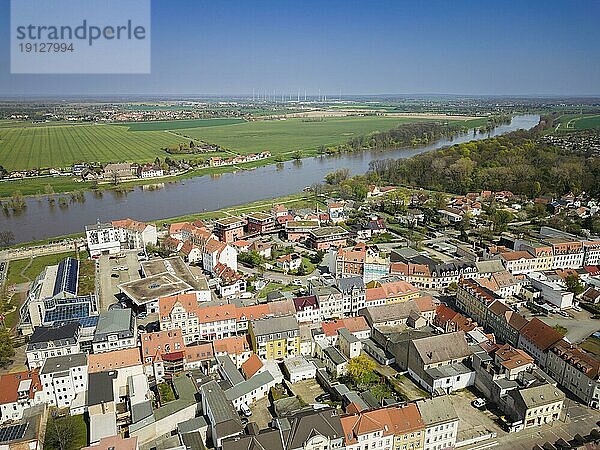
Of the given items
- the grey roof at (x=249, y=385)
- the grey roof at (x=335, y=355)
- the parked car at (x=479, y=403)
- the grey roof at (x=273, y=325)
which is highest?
the grey roof at (x=273, y=325)

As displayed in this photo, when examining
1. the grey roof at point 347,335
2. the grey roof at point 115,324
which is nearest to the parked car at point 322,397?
the grey roof at point 347,335

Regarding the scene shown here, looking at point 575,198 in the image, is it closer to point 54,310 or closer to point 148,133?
point 54,310

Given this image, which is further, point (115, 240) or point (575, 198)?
point (575, 198)

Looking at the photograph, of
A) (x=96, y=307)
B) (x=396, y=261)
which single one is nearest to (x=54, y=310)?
(x=96, y=307)

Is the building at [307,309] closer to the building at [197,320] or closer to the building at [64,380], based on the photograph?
the building at [197,320]

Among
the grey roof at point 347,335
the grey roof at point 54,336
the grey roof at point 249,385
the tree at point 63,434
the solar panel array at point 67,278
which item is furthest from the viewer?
the solar panel array at point 67,278

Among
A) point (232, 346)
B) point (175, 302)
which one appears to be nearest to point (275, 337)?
point (232, 346)
